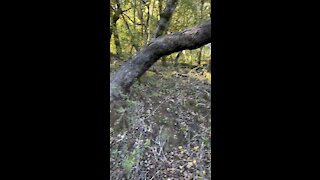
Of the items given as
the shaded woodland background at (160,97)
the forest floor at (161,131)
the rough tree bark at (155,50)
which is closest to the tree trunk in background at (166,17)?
the shaded woodland background at (160,97)

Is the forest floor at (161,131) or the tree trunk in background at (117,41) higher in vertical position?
the tree trunk in background at (117,41)

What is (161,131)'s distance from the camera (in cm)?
279

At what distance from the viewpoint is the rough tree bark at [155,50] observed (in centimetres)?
252

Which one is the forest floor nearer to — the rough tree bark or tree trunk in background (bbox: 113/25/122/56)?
the rough tree bark

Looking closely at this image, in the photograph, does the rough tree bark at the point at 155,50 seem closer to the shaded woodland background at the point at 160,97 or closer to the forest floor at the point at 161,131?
the shaded woodland background at the point at 160,97

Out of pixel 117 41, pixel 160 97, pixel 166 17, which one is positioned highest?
pixel 166 17

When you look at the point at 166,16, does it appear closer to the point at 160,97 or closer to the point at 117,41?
the point at 117,41

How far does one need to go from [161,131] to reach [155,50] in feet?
2.70

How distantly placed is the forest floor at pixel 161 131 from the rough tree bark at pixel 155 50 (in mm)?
149

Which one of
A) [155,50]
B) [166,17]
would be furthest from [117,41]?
[155,50]

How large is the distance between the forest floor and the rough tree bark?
0.15 metres
